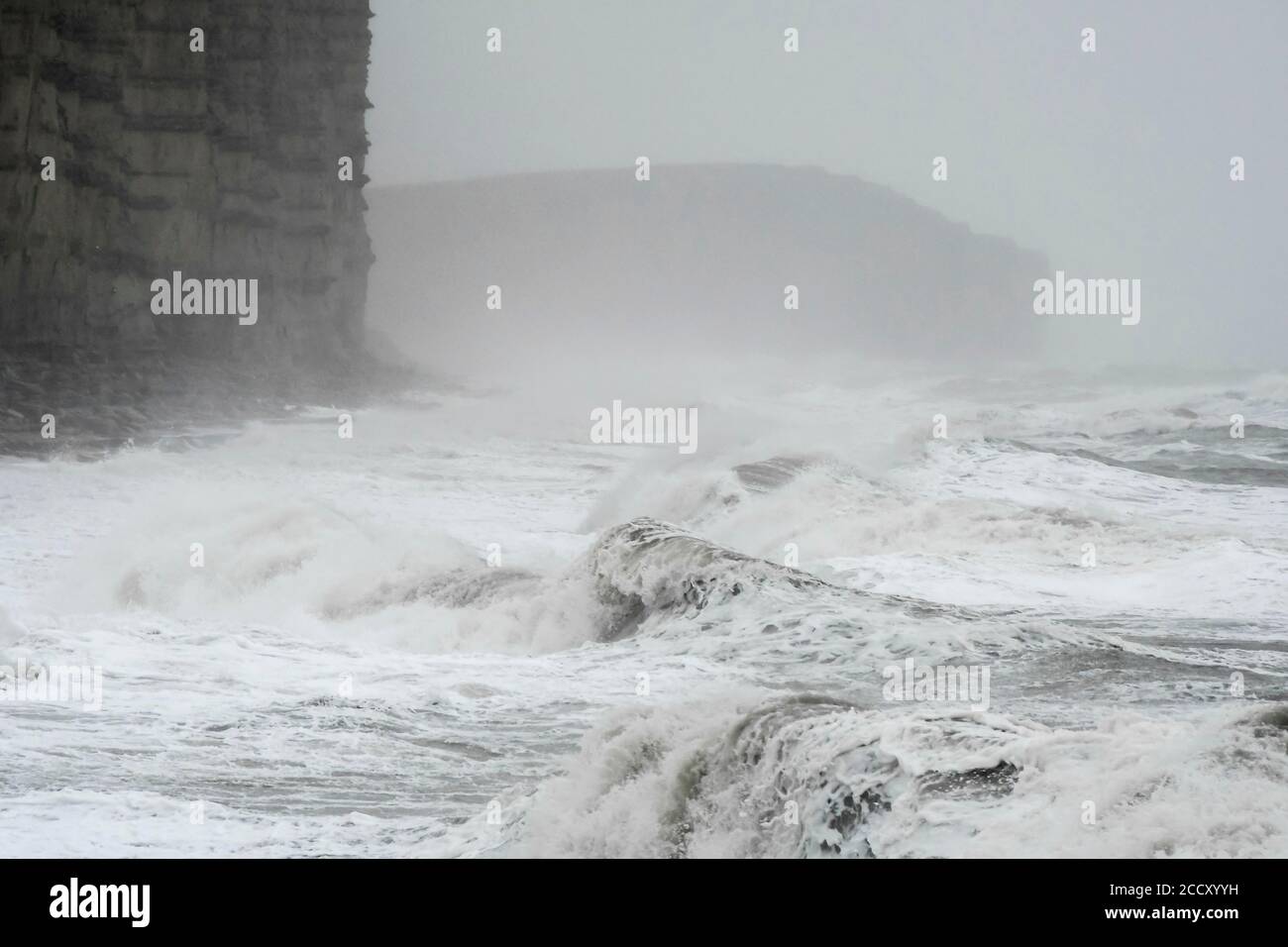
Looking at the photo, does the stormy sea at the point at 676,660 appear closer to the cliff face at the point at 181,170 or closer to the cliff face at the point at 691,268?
the cliff face at the point at 181,170

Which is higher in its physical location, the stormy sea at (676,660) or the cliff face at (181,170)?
the cliff face at (181,170)

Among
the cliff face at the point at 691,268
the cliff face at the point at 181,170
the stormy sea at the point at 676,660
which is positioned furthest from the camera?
the cliff face at the point at 691,268

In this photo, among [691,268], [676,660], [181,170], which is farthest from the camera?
[691,268]

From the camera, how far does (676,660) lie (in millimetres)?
10117

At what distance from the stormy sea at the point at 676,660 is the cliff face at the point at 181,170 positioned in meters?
10.2

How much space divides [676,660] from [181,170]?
1261 inches

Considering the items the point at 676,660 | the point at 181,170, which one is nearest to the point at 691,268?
the point at 181,170

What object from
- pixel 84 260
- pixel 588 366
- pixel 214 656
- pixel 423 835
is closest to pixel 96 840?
pixel 423 835

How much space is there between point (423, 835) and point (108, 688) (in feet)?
11.5

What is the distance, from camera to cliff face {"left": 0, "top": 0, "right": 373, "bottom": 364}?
31.4m

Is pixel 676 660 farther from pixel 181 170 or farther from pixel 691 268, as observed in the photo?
pixel 691 268

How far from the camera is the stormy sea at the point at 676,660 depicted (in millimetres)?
6074

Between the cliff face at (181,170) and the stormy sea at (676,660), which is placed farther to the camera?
the cliff face at (181,170)

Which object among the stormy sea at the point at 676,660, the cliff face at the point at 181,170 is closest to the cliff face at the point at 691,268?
the cliff face at the point at 181,170
